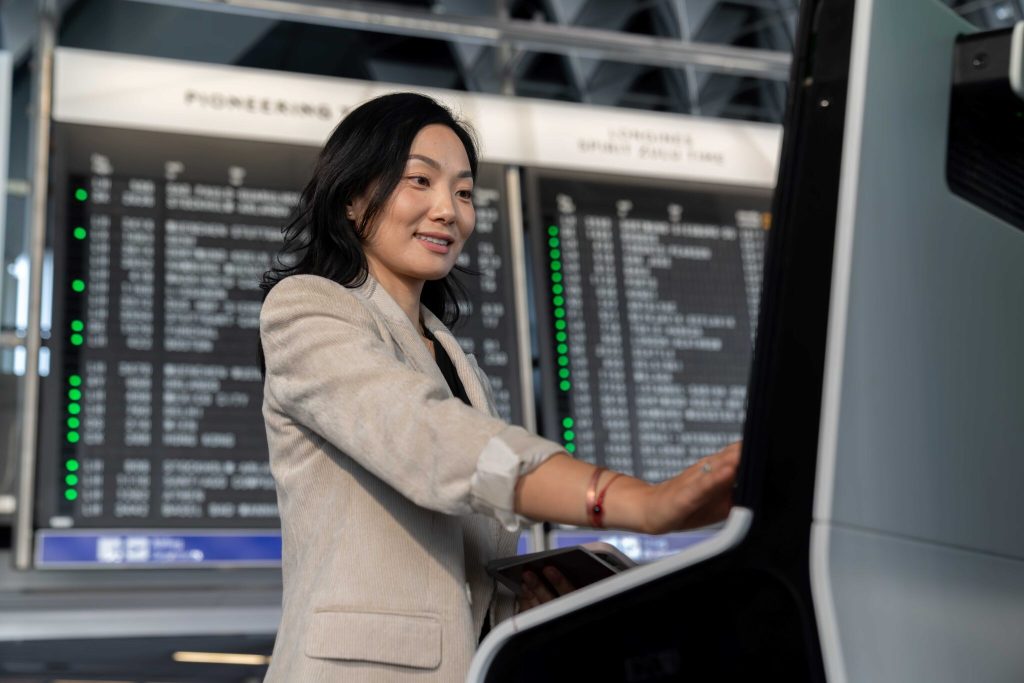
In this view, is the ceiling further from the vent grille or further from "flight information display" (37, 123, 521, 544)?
the vent grille

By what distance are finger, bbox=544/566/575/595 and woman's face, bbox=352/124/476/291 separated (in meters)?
0.36

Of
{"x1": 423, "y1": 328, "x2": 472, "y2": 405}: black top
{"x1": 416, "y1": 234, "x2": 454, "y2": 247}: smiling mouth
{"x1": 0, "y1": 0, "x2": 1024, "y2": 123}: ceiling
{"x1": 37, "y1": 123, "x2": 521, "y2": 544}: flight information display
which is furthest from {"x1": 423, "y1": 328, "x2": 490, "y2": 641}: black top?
{"x1": 0, "y1": 0, "x2": 1024, "y2": 123}: ceiling

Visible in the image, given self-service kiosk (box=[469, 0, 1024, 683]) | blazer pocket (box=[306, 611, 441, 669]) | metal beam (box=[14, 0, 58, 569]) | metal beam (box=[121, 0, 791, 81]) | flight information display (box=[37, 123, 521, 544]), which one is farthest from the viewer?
metal beam (box=[121, 0, 791, 81])

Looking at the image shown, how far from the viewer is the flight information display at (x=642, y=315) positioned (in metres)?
3.54

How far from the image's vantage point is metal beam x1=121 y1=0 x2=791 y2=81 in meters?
3.48

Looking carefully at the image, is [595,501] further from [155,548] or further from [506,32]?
[506,32]

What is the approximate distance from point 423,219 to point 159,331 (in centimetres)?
193

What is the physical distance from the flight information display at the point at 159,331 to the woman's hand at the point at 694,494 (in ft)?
7.51

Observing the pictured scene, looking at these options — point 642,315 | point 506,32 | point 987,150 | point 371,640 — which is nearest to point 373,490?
point 371,640

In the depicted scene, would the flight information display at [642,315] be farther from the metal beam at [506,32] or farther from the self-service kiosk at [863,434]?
the self-service kiosk at [863,434]

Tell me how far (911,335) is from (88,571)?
100 inches

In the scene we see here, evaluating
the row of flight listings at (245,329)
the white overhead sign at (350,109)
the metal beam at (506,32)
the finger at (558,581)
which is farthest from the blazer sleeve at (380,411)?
the metal beam at (506,32)

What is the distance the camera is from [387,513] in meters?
1.23

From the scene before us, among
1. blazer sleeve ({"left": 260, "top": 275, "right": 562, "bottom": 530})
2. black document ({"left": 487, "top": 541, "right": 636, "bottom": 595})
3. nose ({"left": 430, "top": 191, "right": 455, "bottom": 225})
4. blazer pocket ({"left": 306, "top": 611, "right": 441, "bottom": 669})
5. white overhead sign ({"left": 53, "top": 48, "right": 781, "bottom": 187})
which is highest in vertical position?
white overhead sign ({"left": 53, "top": 48, "right": 781, "bottom": 187})
